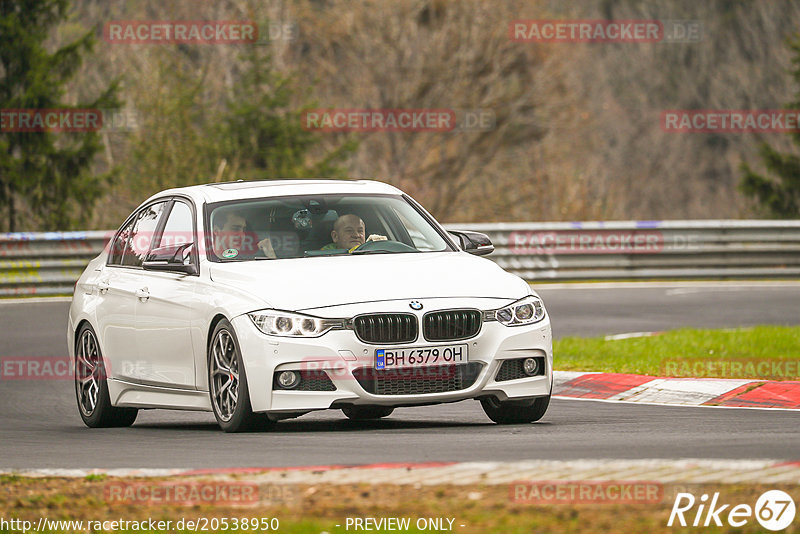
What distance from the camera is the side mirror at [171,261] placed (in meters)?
10.3

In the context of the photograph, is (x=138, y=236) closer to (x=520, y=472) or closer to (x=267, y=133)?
(x=520, y=472)

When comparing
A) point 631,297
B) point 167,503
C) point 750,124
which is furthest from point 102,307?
point 750,124

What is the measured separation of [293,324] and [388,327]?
0.56 meters

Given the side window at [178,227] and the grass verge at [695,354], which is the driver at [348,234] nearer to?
the side window at [178,227]

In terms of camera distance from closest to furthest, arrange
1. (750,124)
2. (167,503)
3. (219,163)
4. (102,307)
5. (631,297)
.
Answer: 1. (167,503)
2. (102,307)
3. (631,297)
4. (219,163)
5. (750,124)

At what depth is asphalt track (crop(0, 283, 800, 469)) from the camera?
7934 mm

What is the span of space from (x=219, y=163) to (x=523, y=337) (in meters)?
24.2

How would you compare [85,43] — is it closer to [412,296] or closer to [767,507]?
[412,296]

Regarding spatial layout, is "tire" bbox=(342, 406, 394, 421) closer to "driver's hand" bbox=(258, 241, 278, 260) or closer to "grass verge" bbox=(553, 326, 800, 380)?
"driver's hand" bbox=(258, 241, 278, 260)

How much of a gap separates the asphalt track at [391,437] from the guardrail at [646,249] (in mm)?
12244

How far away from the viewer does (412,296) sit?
371 inches

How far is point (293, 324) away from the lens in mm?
9328

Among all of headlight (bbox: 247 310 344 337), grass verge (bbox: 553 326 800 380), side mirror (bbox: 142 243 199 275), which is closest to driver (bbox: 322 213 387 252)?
side mirror (bbox: 142 243 199 275)

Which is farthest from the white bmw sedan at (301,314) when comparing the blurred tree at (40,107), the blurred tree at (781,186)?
the blurred tree at (781,186)
